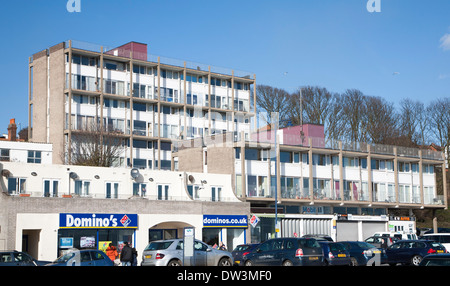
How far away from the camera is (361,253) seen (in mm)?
31641

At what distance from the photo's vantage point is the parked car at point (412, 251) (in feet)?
106

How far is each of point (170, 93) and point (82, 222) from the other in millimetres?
41851

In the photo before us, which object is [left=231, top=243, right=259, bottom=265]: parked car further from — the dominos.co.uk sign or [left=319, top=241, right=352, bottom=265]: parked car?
the dominos.co.uk sign

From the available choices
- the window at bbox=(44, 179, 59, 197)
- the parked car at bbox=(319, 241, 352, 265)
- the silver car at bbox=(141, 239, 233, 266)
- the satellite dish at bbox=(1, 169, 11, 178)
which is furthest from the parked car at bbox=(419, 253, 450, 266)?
the satellite dish at bbox=(1, 169, 11, 178)

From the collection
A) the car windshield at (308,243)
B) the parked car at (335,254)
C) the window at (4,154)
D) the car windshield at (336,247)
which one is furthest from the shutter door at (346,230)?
the window at (4,154)

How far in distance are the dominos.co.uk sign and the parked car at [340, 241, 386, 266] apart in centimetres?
1715

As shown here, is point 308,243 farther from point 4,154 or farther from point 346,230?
point 4,154

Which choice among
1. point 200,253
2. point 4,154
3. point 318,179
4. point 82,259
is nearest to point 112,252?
point 200,253

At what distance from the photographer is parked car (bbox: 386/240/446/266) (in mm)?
32438

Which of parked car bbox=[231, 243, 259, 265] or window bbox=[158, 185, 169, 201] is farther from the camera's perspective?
window bbox=[158, 185, 169, 201]

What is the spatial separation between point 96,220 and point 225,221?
37.6 feet

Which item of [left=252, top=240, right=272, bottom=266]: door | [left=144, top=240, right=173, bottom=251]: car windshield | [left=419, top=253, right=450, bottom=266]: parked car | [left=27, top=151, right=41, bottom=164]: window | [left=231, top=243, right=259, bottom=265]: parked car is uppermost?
[left=27, top=151, right=41, bottom=164]: window
